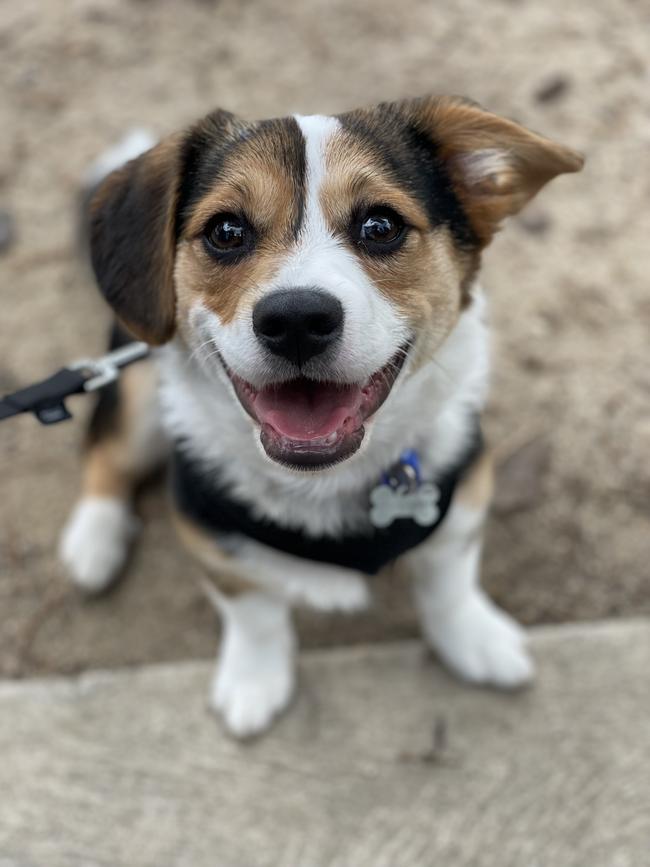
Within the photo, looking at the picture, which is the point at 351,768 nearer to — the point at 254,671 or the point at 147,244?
the point at 254,671

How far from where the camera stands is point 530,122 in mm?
4605

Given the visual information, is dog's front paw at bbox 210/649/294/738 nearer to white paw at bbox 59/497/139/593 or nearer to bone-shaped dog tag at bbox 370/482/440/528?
white paw at bbox 59/497/139/593

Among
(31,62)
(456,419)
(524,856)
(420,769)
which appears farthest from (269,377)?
(31,62)

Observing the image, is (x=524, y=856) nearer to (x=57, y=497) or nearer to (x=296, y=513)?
(x=296, y=513)

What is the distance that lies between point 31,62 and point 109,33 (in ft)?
1.87

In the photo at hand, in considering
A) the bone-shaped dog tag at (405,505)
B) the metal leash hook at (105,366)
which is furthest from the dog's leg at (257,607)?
the metal leash hook at (105,366)

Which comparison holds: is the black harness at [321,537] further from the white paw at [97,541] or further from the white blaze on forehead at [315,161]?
the white paw at [97,541]

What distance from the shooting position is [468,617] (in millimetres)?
2836

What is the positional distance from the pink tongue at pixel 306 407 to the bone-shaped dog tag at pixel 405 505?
0.41 m

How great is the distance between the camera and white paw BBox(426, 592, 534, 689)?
9.11 ft

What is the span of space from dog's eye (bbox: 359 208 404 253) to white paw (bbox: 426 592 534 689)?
4.55 feet

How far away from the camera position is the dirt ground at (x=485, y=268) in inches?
126

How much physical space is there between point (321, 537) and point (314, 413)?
500 millimetres

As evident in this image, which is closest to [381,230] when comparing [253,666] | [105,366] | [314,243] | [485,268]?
[314,243]
